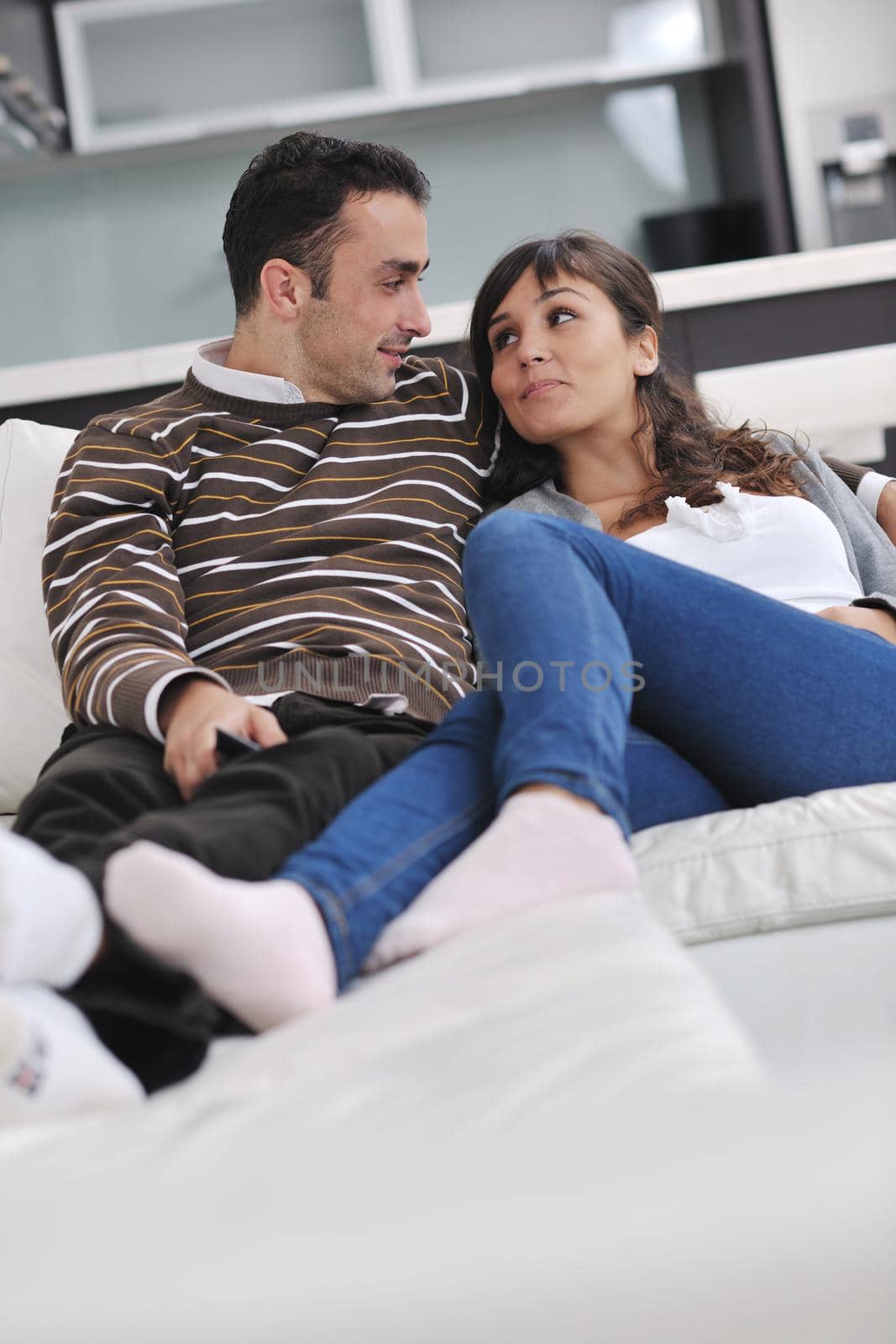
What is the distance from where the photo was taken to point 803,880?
0.96 m

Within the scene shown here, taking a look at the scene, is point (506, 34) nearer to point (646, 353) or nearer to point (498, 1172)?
point (646, 353)

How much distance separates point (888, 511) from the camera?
1600mm

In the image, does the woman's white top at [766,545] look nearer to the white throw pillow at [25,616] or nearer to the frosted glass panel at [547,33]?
the white throw pillow at [25,616]

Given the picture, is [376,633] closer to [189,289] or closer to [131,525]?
[131,525]

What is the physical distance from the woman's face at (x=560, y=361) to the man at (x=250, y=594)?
0.08 meters

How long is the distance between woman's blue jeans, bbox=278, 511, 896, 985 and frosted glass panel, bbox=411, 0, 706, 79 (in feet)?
10.2

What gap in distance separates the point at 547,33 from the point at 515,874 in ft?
11.6

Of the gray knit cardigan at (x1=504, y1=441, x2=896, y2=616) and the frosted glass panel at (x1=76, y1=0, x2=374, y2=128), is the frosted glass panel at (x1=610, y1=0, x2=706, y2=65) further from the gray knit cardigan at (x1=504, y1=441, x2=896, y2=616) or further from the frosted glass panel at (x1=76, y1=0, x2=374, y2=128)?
the gray knit cardigan at (x1=504, y1=441, x2=896, y2=616)

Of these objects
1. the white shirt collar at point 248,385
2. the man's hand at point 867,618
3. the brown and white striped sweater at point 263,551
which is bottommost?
the man's hand at point 867,618

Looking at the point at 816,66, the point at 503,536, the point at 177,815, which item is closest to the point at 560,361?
the point at 503,536

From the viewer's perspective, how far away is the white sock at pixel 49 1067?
2.02ft

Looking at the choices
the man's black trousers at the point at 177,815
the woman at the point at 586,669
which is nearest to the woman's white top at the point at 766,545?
the woman at the point at 586,669

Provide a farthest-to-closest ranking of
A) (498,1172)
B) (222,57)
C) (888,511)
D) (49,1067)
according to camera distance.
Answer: (222,57)
(888,511)
(49,1067)
(498,1172)

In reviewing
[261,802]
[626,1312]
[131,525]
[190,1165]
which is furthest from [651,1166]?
[131,525]
